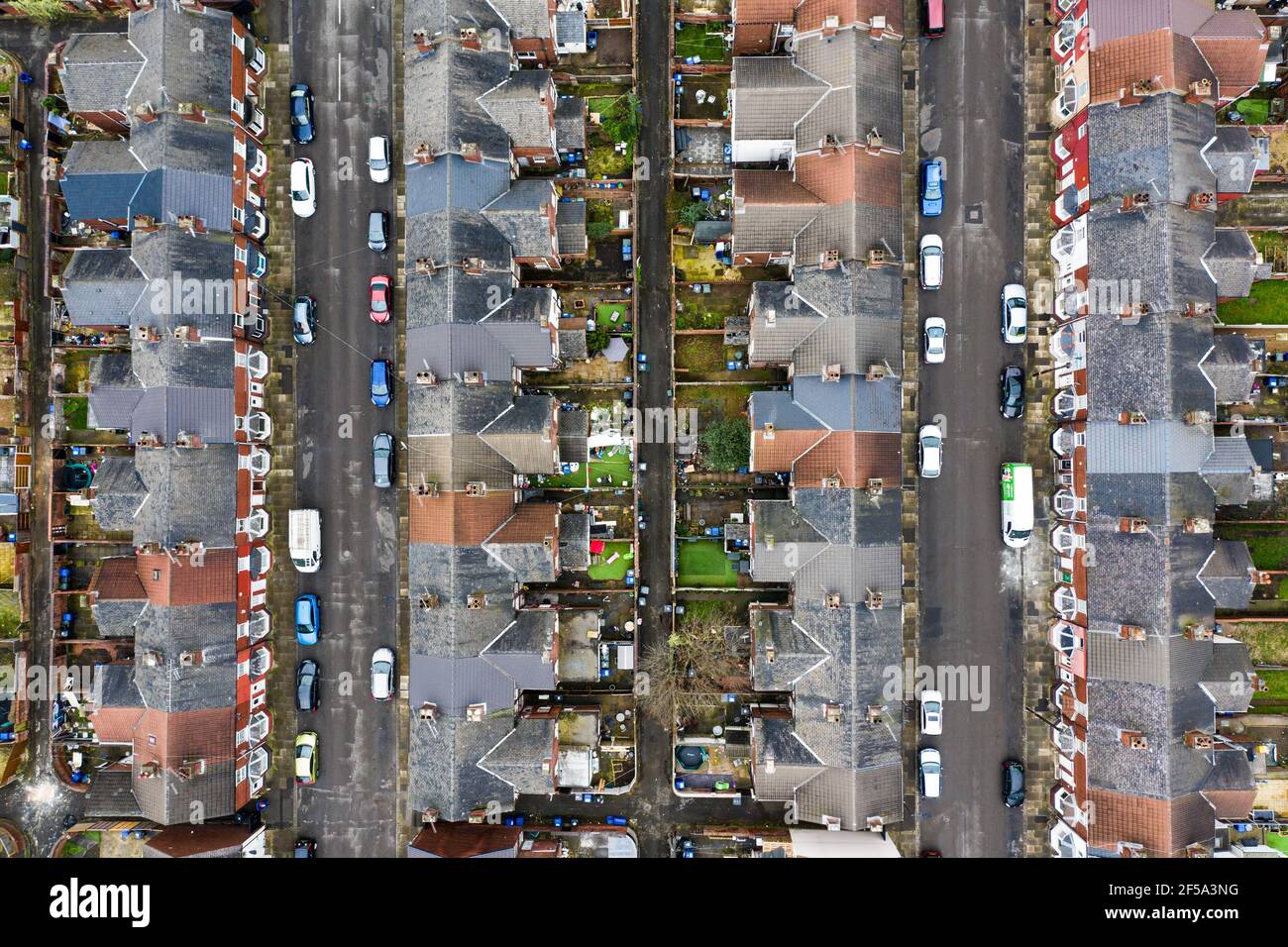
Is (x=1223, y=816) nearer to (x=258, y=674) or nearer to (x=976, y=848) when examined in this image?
(x=976, y=848)

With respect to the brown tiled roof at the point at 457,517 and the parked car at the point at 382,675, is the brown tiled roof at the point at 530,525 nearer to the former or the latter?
the brown tiled roof at the point at 457,517

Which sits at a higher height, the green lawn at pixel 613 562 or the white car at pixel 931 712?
the green lawn at pixel 613 562

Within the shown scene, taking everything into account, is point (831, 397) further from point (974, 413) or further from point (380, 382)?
point (380, 382)

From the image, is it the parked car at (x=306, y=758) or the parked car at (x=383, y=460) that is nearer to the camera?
the parked car at (x=306, y=758)

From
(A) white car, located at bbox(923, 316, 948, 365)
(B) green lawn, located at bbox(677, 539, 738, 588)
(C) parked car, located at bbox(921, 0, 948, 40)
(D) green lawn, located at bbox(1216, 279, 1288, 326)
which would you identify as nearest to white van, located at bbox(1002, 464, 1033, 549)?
(A) white car, located at bbox(923, 316, 948, 365)

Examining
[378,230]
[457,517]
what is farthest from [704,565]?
[378,230]

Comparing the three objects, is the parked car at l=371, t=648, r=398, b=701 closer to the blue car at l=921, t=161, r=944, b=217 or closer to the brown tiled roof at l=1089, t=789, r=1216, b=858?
the brown tiled roof at l=1089, t=789, r=1216, b=858

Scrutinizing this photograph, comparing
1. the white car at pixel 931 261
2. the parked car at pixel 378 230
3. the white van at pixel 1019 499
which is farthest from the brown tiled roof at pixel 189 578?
the white van at pixel 1019 499
